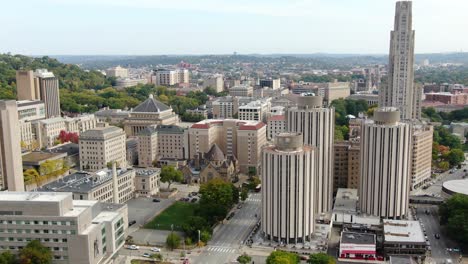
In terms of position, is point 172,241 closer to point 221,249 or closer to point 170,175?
point 221,249

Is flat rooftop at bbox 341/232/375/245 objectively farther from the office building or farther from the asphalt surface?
the office building

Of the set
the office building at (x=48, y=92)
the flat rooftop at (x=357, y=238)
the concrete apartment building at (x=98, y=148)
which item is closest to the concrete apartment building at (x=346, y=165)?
the flat rooftop at (x=357, y=238)

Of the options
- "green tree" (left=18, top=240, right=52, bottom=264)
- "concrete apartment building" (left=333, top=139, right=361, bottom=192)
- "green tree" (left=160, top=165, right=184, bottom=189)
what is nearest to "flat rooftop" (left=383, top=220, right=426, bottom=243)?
"concrete apartment building" (left=333, top=139, right=361, bottom=192)

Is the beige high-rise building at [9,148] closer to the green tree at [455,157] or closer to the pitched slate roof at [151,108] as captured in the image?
the pitched slate roof at [151,108]

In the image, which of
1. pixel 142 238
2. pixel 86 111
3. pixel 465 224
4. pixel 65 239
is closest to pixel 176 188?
pixel 142 238

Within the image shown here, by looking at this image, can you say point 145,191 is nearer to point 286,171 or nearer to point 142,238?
point 142,238

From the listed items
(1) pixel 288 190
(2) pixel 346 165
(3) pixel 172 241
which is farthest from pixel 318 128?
(3) pixel 172 241
